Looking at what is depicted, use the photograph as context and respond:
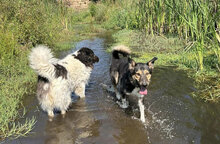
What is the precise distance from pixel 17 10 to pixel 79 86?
16.6 feet

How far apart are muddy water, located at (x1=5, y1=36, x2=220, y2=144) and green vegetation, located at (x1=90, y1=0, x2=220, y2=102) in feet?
2.03

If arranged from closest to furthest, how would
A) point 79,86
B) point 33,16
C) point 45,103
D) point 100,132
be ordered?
point 100,132
point 45,103
point 79,86
point 33,16

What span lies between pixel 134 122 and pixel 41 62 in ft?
7.66

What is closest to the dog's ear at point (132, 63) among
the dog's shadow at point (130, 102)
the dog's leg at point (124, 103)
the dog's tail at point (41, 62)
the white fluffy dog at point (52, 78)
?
the dog's leg at point (124, 103)

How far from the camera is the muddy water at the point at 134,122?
11.9 feet

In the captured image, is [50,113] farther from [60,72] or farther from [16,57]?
[16,57]

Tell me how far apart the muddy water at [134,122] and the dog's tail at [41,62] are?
1147 millimetres

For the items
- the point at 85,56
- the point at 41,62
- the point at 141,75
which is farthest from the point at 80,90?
the point at 141,75

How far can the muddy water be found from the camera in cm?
363

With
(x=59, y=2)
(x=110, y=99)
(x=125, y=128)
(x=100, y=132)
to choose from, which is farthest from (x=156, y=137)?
(x=59, y=2)

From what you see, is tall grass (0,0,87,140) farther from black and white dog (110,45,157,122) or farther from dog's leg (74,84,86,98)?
black and white dog (110,45,157,122)

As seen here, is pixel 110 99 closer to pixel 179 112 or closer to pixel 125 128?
pixel 125 128

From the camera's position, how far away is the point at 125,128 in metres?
4.06

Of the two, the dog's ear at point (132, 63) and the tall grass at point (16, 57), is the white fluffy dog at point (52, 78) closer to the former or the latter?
the tall grass at point (16, 57)
